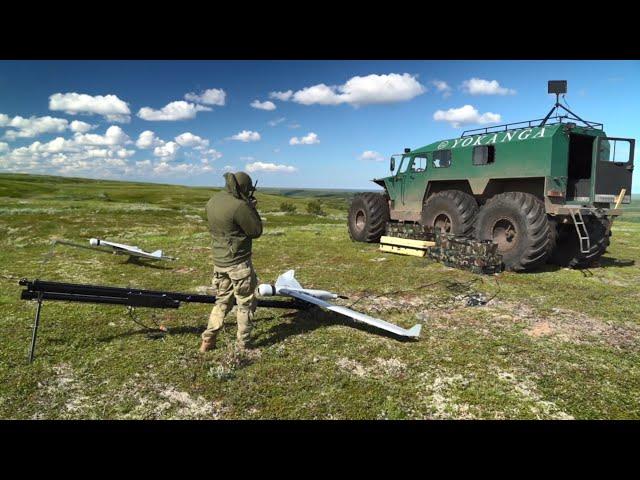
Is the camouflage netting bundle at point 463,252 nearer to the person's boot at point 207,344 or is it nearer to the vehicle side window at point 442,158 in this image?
the vehicle side window at point 442,158

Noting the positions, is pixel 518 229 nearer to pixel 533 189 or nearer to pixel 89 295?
pixel 533 189

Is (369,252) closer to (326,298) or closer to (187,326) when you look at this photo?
(326,298)

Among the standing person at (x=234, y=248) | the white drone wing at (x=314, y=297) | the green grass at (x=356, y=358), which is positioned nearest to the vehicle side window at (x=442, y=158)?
the green grass at (x=356, y=358)

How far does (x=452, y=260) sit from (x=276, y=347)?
7.47m

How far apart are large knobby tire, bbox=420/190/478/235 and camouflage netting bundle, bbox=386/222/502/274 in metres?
0.59

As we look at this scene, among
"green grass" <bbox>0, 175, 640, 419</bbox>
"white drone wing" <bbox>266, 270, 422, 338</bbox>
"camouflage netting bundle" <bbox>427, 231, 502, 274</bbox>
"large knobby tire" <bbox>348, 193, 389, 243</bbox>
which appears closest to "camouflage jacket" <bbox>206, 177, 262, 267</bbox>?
"green grass" <bbox>0, 175, 640, 419</bbox>

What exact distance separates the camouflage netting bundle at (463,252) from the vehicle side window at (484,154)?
8.57 feet

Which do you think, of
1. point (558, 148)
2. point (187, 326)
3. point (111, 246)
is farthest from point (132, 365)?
point (558, 148)

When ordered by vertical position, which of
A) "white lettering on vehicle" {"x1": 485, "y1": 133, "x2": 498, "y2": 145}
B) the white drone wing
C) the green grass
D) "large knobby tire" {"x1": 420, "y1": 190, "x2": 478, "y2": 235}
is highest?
"white lettering on vehicle" {"x1": 485, "y1": 133, "x2": 498, "y2": 145}

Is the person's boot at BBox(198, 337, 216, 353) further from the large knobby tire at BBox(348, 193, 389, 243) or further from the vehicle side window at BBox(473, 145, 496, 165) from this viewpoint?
the large knobby tire at BBox(348, 193, 389, 243)

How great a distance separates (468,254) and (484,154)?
3.50 metres

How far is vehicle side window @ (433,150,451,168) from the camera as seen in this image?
14.1m

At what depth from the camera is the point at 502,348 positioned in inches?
242

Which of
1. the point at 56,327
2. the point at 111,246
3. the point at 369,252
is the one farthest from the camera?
the point at 369,252
